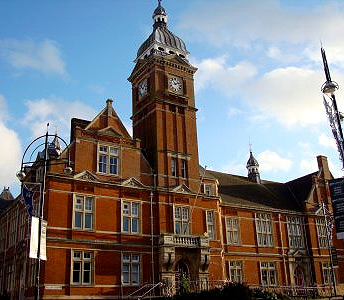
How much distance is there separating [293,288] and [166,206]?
14.3 meters

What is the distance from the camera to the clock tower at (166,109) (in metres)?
39.8

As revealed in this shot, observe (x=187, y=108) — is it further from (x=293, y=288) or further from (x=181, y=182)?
(x=293, y=288)

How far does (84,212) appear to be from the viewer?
3372 cm

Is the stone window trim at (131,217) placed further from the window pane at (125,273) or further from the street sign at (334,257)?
the street sign at (334,257)

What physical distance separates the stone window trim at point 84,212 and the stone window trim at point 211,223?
11093mm

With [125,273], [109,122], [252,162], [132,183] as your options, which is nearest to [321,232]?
[252,162]

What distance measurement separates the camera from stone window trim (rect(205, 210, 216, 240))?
40.1m

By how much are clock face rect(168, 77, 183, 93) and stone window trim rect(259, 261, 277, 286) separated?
19.4 metres

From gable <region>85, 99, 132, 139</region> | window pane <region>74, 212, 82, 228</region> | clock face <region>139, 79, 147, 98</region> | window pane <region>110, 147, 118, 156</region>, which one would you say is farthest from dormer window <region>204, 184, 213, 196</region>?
window pane <region>74, 212, 82, 228</region>

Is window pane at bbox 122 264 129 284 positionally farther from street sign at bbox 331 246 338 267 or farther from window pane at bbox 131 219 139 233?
street sign at bbox 331 246 338 267

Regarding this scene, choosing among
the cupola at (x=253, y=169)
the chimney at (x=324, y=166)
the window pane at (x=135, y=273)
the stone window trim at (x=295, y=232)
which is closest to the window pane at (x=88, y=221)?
the window pane at (x=135, y=273)

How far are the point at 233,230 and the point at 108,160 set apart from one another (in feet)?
51.7

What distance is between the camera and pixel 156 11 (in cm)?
4862

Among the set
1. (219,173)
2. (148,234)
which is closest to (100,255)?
(148,234)
